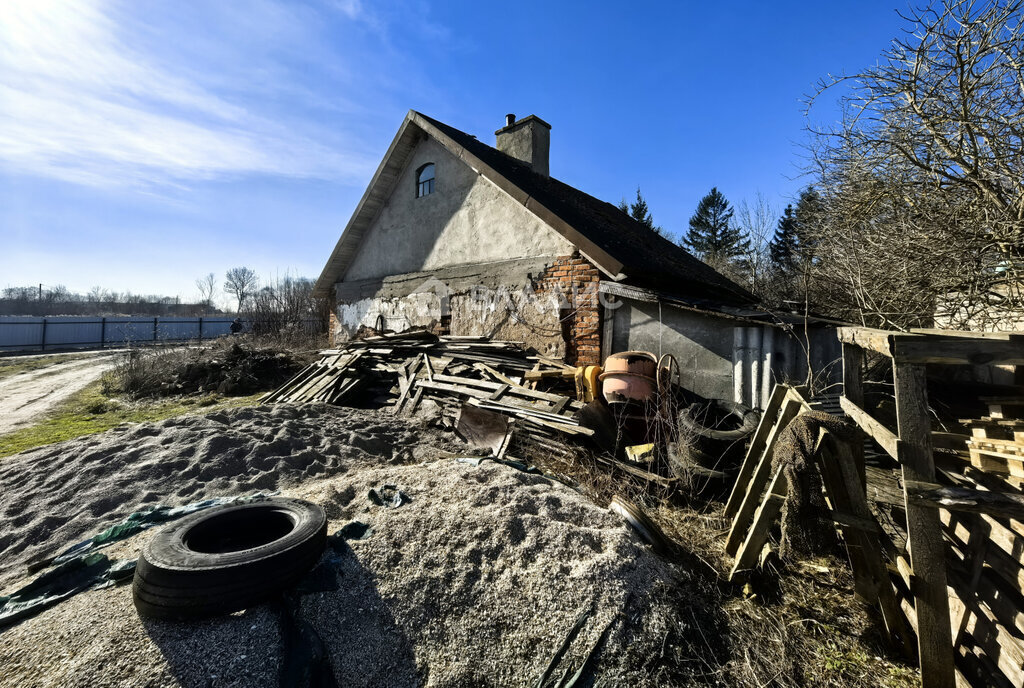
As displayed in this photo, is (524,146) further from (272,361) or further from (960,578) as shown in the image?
(960,578)

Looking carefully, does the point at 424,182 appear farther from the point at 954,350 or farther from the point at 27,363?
the point at 27,363

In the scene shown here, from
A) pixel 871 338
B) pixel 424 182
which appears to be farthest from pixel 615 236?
pixel 871 338

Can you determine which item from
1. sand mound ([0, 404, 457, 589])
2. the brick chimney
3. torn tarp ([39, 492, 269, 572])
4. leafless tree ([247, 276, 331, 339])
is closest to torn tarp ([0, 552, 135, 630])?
torn tarp ([39, 492, 269, 572])

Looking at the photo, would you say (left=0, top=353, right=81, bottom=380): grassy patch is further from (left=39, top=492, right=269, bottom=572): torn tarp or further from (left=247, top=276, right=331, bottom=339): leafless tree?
(left=39, top=492, right=269, bottom=572): torn tarp

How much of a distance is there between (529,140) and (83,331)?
29997mm

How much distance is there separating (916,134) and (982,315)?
10.1ft

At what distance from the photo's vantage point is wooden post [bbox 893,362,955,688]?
252 cm

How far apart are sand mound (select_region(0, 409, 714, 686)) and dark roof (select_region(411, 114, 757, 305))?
5062 mm

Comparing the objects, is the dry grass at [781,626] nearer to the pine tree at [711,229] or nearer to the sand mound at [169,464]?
the sand mound at [169,464]

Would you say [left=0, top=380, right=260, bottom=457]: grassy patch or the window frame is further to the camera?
the window frame

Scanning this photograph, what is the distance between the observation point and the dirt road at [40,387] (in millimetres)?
9250

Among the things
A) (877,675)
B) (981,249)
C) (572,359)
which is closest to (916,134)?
(981,249)

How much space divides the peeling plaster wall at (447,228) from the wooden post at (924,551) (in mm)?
6205

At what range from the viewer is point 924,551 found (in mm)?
2549
